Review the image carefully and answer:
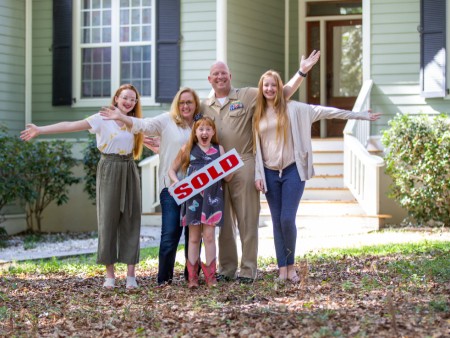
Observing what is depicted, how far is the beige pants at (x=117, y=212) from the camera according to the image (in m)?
7.43

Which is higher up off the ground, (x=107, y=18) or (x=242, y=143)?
(x=107, y=18)

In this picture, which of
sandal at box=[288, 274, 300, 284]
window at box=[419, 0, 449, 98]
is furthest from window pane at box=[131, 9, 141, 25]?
sandal at box=[288, 274, 300, 284]

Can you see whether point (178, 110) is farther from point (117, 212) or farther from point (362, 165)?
point (362, 165)

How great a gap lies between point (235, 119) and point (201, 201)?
0.74 metres

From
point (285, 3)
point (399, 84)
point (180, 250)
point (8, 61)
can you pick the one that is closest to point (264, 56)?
point (285, 3)

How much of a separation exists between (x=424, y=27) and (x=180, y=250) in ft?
17.5

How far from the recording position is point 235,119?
293 inches

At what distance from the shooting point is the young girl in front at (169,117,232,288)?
7250 millimetres

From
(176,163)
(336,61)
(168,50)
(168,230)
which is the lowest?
(168,230)

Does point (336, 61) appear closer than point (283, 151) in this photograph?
No

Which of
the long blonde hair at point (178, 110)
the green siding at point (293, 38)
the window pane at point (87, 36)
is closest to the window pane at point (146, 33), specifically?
the window pane at point (87, 36)

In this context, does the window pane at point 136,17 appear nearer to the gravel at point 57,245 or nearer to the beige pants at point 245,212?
the gravel at point 57,245

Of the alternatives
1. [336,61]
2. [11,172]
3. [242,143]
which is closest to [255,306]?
[242,143]

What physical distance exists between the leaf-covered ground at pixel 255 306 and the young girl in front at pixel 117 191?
31 cm
